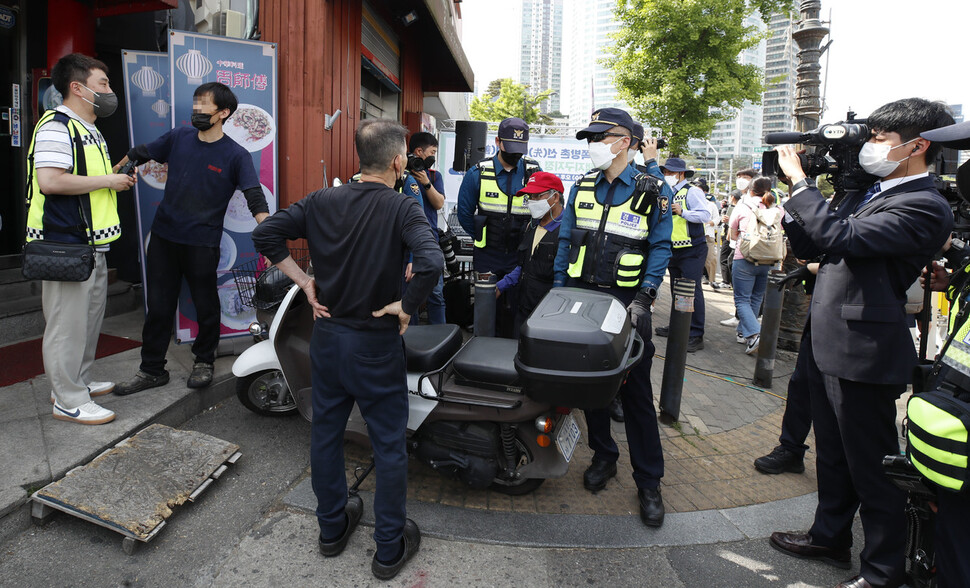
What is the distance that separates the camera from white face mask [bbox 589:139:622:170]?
3.31 m

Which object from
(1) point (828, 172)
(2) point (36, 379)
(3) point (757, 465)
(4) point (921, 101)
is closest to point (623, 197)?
(1) point (828, 172)

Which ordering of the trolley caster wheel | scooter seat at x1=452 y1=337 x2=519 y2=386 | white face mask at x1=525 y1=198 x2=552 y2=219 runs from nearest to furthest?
the trolley caster wheel → scooter seat at x1=452 y1=337 x2=519 y2=386 → white face mask at x1=525 y1=198 x2=552 y2=219

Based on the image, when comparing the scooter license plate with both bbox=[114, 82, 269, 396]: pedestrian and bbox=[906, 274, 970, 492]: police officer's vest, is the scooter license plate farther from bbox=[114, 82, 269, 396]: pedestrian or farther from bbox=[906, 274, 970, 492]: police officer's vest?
bbox=[114, 82, 269, 396]: pedestrian

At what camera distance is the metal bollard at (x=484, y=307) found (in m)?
4.14

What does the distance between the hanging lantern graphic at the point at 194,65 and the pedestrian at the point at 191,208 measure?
83cm

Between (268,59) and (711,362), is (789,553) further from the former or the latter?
(268,59)

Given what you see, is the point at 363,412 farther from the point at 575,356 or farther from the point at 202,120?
the point at 202,120

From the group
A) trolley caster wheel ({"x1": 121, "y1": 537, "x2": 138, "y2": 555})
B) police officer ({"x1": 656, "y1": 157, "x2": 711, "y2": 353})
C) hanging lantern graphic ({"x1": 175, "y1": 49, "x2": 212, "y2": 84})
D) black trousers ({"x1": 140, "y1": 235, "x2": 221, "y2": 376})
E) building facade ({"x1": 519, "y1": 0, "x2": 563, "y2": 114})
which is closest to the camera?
trolley caster wheel ({"x1": 121, "y1": 537, "x2": 138, "y2": 555})

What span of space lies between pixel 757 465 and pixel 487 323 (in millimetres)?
2038

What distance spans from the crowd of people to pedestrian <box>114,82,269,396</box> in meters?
0.01

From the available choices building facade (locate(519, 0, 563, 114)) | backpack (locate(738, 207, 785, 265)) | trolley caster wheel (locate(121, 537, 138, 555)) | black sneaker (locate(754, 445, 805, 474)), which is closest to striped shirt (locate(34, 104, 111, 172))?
trolley caster wheel (locate(121, 537, 138, 555))

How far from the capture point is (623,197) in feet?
10.8

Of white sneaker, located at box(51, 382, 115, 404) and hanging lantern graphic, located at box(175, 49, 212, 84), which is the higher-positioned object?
hanging lantern graphic, located at box(175, 49, 212, 84)

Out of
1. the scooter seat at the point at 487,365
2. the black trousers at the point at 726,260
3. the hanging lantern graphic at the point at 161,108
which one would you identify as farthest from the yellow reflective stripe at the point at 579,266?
the black trousers at the point at 726,260
